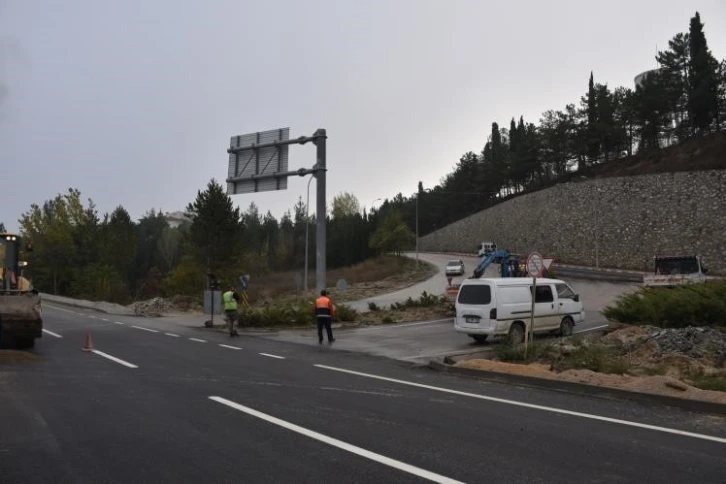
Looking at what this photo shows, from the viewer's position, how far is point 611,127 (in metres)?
75.2

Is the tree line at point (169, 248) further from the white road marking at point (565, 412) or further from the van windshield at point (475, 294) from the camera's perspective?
the white road marking at point (565, 412)

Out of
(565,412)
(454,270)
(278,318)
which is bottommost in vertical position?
(565,412)

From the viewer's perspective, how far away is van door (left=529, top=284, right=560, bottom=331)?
1909 centimetres

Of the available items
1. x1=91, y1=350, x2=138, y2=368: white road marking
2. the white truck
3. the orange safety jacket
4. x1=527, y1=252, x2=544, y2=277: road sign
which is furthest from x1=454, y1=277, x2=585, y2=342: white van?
the white truck

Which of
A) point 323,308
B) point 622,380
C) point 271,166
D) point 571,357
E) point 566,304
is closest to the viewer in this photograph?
point 622,380

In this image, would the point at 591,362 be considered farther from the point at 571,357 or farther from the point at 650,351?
the point at 650,351

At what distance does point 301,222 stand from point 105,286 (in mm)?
56493

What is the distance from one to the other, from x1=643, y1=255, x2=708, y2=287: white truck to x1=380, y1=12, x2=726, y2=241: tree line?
3907 centimetres

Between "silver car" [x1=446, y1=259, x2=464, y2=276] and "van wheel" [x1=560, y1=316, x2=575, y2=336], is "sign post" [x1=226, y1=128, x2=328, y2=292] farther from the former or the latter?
"silver car" [x1=446, y1=259, x2=464, y2=276]

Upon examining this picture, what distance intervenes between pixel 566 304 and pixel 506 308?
3.23m

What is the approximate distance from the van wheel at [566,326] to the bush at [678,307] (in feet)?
6.70

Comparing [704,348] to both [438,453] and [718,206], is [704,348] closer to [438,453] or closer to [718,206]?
[438,453]

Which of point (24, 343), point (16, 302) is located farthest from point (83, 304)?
point (16, 302)

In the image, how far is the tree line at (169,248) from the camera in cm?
5825
